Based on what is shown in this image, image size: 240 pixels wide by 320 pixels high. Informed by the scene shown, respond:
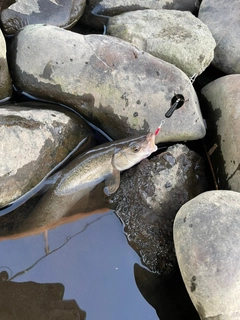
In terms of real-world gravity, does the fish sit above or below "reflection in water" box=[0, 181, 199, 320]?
above

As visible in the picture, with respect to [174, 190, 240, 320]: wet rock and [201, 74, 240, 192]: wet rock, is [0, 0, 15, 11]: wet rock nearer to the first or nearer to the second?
[201, 74, 240, 192]: wet rock

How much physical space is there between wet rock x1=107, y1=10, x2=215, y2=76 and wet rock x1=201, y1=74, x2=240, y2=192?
1.32ft

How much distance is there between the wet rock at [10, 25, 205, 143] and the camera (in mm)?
3820

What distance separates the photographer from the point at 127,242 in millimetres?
3482

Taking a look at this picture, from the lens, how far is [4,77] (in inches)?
150

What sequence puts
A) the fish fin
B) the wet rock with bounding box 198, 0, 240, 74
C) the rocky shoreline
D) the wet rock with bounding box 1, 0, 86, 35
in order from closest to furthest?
the rocky shoreline → the fish fin → the wet rock with bounding box 1, 0, 86, 35 → the wet rock with bounding box 198, 0, 240, 74

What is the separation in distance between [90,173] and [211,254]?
4.80ft

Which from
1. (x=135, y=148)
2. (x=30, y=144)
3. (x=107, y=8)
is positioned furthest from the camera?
(x=107, y=8)

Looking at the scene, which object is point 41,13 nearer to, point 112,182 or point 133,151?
point 133,151

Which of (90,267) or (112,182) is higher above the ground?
(112,182)

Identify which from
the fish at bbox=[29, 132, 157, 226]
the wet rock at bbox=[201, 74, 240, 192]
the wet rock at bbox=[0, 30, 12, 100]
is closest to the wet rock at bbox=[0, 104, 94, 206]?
the fish at bbox=[29, 132, 157, 226]

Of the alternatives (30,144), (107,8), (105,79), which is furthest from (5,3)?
(30,144)

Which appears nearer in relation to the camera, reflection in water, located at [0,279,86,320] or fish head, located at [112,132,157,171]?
reflection in water, located at [0,279,86,320]

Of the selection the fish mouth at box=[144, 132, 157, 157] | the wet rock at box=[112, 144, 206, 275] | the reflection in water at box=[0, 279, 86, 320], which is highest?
the fish mouth at box=[144, 132, 157, 157]
